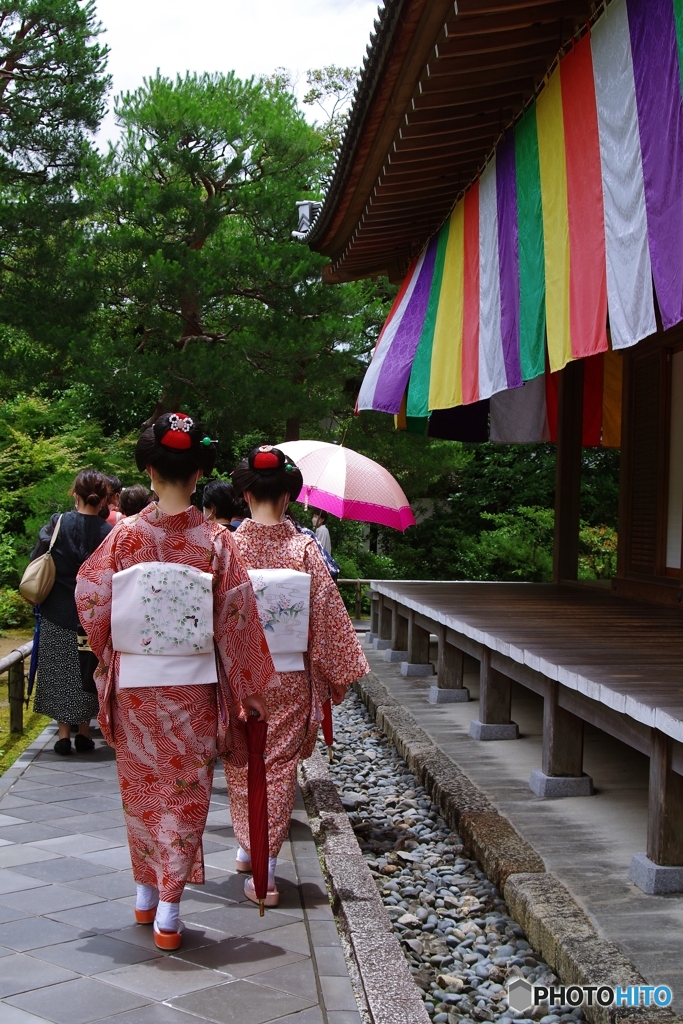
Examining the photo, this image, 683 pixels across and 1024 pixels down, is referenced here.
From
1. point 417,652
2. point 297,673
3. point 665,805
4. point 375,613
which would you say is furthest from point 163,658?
point 375,613

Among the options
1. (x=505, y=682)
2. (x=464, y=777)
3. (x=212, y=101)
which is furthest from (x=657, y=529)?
(x=212, y=101)

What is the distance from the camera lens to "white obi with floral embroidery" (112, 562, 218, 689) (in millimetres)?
3369

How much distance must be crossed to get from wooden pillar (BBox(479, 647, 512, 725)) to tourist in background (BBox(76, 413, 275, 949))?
10.3ft

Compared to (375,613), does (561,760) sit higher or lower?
lower

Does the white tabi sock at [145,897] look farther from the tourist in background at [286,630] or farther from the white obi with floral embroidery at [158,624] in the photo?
the white obi with floral embroidery at [158,624]

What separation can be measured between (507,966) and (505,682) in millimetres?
2927

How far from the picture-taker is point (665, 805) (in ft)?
Result: 12.1

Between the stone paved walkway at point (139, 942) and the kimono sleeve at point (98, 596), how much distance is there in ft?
3.20

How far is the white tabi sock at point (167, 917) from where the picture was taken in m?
3.30

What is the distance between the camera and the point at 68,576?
6.13 metres

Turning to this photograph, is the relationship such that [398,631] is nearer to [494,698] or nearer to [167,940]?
[494,698]

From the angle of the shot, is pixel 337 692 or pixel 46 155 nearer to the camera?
pixel 337 692

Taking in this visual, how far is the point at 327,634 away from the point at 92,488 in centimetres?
228

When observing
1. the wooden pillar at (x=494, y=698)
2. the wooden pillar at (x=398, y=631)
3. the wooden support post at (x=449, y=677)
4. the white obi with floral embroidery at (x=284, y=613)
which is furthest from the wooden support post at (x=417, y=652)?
the white obi with floral embroidery at (x=284, y=613)
